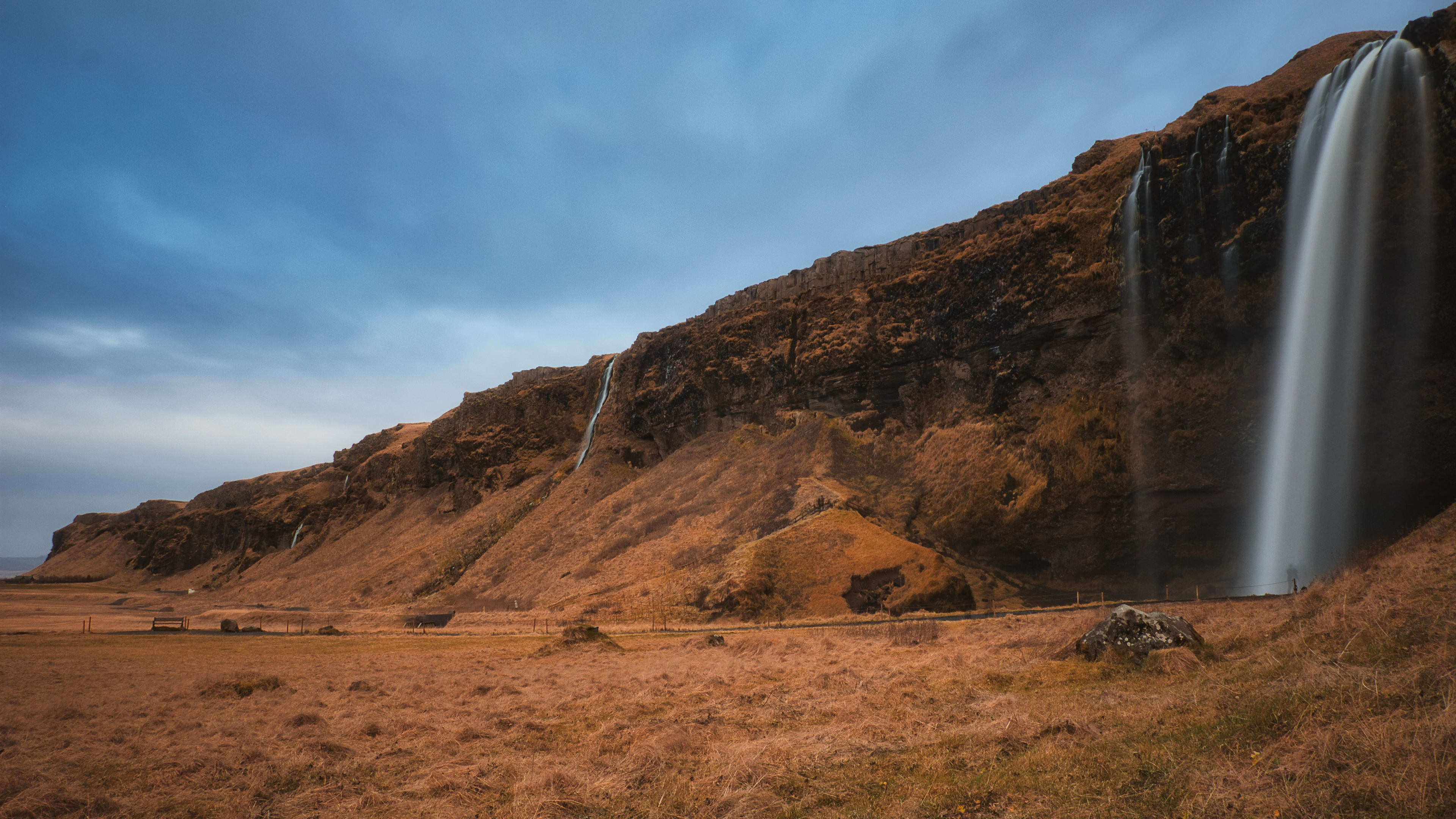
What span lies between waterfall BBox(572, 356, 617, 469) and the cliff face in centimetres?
359

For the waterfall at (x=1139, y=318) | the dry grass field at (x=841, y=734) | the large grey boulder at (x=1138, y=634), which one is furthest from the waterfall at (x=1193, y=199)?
the large grey boulder at (x=1138, y=634)

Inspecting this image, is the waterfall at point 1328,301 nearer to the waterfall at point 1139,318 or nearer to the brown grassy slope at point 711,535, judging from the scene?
the waterfall at point 1139,318

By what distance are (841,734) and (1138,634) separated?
6.27m

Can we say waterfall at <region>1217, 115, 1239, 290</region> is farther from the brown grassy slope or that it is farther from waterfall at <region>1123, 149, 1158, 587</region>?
the brown grassy slope

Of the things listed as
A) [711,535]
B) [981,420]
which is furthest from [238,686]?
[981,420]

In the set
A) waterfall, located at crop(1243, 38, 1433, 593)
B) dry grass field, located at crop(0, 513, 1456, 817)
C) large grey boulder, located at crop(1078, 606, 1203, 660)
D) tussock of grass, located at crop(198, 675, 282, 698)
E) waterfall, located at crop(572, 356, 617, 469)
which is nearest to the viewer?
dry grass field, located at crop(0, 513, 1456, 817)

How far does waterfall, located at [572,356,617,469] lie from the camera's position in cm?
7200

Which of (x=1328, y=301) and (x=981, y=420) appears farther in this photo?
(x=981, y=420)

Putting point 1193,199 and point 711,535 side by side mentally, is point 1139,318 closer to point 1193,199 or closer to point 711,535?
point 1193,199

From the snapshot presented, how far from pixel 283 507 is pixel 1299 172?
383ft

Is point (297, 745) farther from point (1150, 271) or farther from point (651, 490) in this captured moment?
point (651, 490)

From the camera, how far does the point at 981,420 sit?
139ft

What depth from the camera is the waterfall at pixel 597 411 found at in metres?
72.0

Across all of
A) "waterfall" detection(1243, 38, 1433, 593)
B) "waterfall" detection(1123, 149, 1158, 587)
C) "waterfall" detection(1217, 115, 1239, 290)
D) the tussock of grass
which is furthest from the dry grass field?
"waterfall" detection(1217, 115, 1239, 290)
